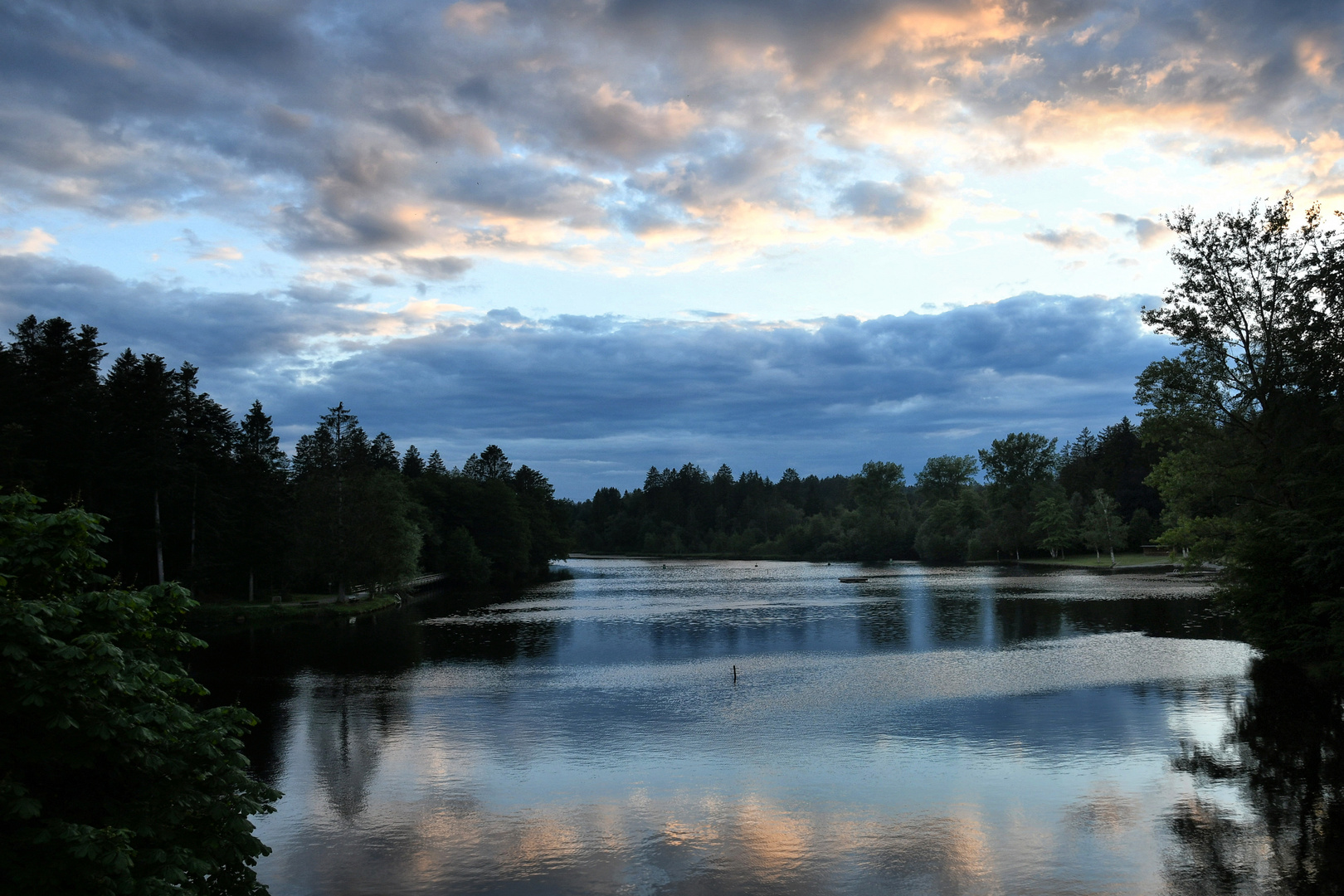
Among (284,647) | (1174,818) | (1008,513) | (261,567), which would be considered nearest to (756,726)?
(1174,818)

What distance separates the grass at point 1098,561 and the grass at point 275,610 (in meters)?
91.8

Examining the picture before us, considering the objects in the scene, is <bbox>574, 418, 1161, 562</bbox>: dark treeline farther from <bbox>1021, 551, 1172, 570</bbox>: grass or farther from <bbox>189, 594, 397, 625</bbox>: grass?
<bbox>189, 594, 397, 625</bbox>: grass

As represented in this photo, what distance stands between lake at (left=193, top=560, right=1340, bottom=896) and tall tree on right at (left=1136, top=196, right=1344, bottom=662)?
12.2 feet

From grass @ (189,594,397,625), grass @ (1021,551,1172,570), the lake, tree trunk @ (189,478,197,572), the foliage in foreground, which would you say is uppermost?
tree trunk @ (189,478,197,572)

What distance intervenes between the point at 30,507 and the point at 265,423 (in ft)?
297

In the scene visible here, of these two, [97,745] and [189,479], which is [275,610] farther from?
[97,745]

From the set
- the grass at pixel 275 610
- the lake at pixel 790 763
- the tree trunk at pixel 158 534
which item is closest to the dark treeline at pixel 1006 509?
the lake at pixel 790 763

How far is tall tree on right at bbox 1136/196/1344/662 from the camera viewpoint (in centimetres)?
2834

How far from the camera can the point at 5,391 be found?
51031 mm

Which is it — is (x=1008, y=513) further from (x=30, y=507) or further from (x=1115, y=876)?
(x=30, y=507)

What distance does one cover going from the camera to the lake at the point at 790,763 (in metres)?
17.4

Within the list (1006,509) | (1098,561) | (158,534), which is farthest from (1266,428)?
(1006,509)

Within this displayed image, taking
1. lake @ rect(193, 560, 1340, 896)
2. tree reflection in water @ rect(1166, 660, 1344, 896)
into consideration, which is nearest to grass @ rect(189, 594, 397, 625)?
lake @ rect(193, 560, 1340, 896)

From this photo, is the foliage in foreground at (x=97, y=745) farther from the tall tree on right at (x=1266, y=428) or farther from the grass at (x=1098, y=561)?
the grass at (x=1098, y=561)
